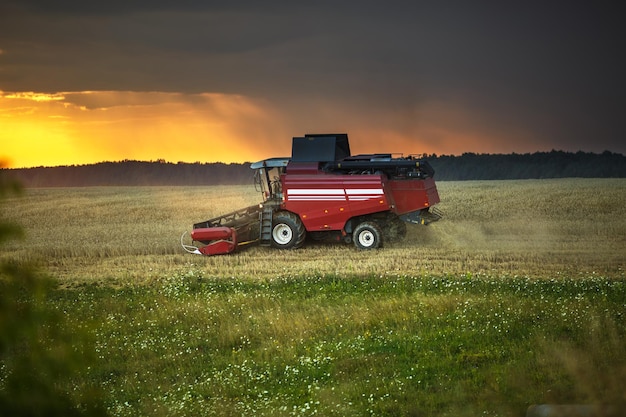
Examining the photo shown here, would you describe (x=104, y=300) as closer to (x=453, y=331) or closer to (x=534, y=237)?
(x=453, y=331)

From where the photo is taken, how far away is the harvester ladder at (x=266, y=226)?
2794 centimetres

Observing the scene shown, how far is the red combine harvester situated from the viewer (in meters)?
27.2

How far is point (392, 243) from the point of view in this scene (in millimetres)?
28484

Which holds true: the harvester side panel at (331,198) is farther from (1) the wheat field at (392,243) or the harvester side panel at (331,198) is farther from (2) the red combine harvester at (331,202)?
(1) the wheat field at (392,243)

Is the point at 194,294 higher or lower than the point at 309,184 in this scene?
lower

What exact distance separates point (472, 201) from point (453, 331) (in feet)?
95.0

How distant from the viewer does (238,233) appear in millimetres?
27922

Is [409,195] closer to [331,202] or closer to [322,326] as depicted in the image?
[331,202]

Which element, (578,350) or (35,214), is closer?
(578,350)

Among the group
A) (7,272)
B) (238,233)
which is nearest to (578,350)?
(7,272)

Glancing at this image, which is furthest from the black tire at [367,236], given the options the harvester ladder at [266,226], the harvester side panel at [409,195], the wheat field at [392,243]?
the harvester ladder at [266,226]

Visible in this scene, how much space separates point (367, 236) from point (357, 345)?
41.7 feet

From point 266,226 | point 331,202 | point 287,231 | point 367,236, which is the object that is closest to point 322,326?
point 367,236

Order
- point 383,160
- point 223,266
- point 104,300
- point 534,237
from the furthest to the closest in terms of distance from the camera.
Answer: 1. point 534,237
2. point 383,160
3. point 223,266
4. point 104,300
